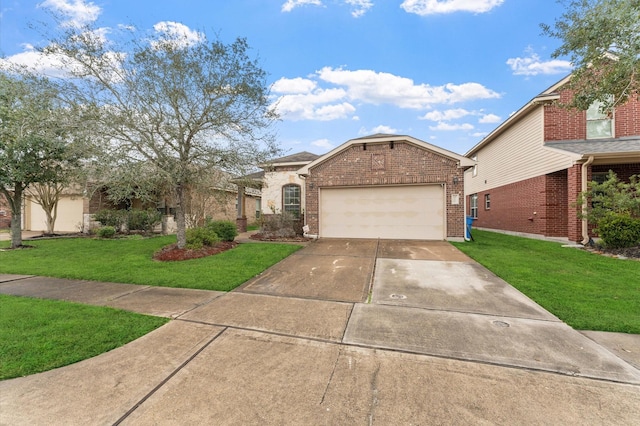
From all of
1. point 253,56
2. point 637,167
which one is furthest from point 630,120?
point 253,56

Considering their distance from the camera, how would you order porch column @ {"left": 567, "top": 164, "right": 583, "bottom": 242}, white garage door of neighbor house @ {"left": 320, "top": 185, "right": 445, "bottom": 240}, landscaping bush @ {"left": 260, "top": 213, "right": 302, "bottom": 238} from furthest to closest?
landscaping bush @ {"left": 260, "top": 213, "right": 302, "bottom": 238} → white garage door of neighbor house @ {"left": 320, "top": 185, "right": 445, "bottom": 240} → porch column @ {"left": 567, "top": 164, "right": 583, "bottom": 242}

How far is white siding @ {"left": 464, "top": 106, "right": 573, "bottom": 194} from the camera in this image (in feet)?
37.0

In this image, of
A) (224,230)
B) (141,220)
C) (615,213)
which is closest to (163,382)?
(224,230)

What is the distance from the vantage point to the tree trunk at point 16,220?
10.5 m

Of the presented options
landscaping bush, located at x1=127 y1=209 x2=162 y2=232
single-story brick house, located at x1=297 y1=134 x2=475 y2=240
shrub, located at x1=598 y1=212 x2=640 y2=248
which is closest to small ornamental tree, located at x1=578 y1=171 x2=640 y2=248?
shrub, located at x1=598 y1=212 x2=640 y2=248

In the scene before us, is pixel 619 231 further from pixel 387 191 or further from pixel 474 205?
pixel 474 205

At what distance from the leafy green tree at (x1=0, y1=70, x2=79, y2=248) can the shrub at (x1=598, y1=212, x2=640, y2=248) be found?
1563 cm

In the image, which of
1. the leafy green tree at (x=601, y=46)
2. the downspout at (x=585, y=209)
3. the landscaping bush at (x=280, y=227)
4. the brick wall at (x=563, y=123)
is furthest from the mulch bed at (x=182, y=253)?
the brick wall at (x=563, y=123)

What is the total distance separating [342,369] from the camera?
8.75ft

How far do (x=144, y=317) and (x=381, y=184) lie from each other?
9618 millimetres

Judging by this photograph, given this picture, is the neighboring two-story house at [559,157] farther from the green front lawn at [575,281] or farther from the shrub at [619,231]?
the green front lawn at [575,281]

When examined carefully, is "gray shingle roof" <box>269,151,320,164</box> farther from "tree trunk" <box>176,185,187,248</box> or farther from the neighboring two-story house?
the neighboring two-story house

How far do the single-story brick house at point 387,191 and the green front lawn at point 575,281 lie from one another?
8.00 ft

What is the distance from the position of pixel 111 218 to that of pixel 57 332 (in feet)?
42.0
